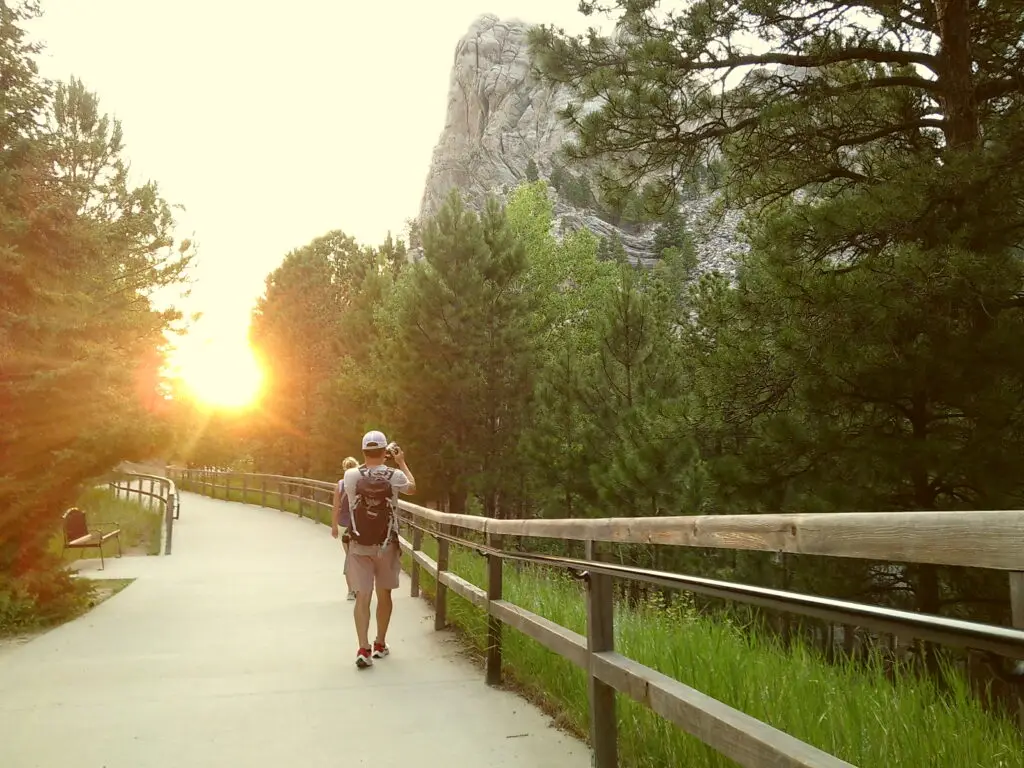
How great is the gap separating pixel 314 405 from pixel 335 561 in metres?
22.4

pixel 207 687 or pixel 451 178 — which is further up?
pixel 451 178

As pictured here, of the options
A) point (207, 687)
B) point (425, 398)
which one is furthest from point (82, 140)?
point (207, 687)

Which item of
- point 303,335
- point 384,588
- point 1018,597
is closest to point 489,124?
point 303,335

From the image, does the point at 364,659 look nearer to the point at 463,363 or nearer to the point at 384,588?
the point at 384,588

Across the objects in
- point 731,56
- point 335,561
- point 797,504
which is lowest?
point 335,561

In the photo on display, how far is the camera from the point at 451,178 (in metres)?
136

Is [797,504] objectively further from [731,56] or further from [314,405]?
[314,405]

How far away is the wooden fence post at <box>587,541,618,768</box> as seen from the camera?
3449 millimetres

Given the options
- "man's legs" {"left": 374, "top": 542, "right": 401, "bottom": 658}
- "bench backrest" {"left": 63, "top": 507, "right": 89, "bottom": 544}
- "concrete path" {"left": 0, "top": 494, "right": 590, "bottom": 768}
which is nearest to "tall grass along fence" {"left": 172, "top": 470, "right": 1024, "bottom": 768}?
"concrete path" {"left": 0, "top": 494, "right": 590, "bottom": 768}

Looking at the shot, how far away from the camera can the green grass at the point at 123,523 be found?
14.8 metres

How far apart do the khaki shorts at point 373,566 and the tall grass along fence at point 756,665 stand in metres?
0.94

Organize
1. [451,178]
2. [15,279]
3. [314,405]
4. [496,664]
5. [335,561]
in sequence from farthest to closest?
[451,178] < [314,405] < [335,561] < [15,279] < [496,664]

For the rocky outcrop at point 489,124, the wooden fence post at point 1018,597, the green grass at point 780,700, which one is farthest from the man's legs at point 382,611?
the rocky outcrop at point 489,124

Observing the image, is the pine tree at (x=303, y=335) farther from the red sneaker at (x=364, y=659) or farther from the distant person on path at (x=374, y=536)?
the red sneaker at (x=364, y=659)
